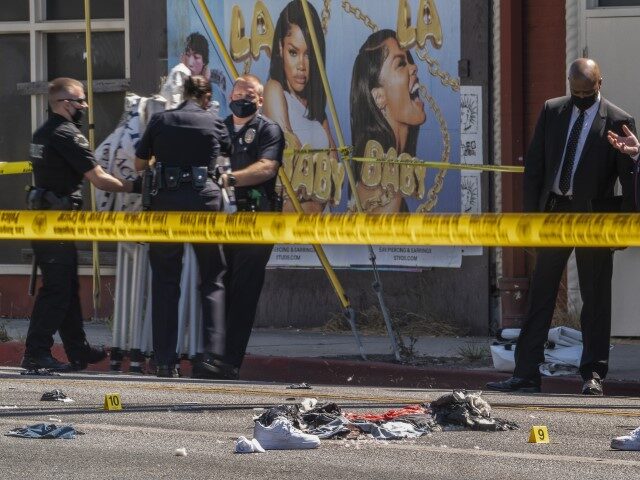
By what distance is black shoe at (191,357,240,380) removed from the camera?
10202 mm

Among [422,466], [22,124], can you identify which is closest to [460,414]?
[422,466]

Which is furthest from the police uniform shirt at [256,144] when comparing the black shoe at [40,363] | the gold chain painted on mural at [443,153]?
the gold chain painted on mural at [443,153]

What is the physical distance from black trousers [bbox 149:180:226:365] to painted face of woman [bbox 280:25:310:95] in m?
3.59

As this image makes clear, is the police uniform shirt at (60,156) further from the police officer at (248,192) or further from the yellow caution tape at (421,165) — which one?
the yellow caution tape at (421,165)

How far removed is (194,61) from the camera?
1404 cm

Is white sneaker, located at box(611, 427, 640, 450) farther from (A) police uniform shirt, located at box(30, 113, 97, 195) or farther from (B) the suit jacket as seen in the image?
(A) police uniform shirt, located at box(30, 113, 97, 195)

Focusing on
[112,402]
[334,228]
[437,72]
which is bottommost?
[112,402]

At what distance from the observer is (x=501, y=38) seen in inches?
502

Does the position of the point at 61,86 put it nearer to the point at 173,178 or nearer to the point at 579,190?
the point at 173,178

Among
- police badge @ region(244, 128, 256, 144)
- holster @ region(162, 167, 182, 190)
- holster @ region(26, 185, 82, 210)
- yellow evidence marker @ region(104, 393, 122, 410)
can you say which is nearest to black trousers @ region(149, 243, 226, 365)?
holster @ region(162, 167, 182, 190)

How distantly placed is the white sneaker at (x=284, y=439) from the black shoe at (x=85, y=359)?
3.85 meters

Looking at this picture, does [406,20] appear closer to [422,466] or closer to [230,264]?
[230,264]

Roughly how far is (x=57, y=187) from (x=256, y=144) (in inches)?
53.0

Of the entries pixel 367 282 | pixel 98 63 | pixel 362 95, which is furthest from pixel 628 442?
pixel 98 63
